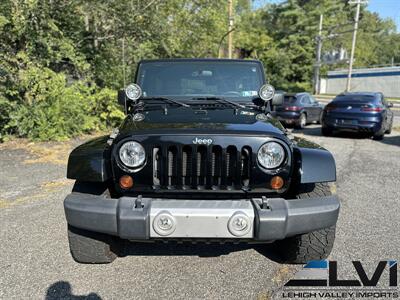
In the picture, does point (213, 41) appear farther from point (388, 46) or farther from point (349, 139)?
point (388, 46)

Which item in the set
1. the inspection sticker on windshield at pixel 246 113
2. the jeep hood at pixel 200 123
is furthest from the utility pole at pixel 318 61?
the jeep hood at pixel 200 123

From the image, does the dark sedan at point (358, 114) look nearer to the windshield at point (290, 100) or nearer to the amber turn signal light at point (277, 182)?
the windshield at point (290, 100)

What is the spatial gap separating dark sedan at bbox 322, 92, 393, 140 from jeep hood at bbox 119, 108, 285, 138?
8.39 metres

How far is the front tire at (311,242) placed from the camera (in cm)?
312

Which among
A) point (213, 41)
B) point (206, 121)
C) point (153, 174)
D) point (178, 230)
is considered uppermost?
point (213, 41)

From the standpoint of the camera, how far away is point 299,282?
305 cm

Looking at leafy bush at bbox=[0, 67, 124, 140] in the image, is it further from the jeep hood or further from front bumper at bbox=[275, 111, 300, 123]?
front bumper at bbox=[275, 111, 300, 123]

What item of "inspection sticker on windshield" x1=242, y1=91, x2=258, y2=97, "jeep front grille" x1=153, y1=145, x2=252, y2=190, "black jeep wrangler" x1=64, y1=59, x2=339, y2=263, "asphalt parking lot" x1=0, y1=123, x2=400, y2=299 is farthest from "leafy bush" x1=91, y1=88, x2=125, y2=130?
"jeep front grille" x1=153, y1=145, x2=252, y2=190

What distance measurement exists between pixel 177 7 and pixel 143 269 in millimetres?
12589

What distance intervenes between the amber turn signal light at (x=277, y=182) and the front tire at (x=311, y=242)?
230 mm

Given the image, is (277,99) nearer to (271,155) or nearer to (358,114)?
(271,155)

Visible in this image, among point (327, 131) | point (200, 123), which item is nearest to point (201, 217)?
point (200, 123)

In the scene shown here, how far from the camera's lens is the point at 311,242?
10.5 feet

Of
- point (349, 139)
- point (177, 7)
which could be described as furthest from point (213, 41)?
point (349, 139)
